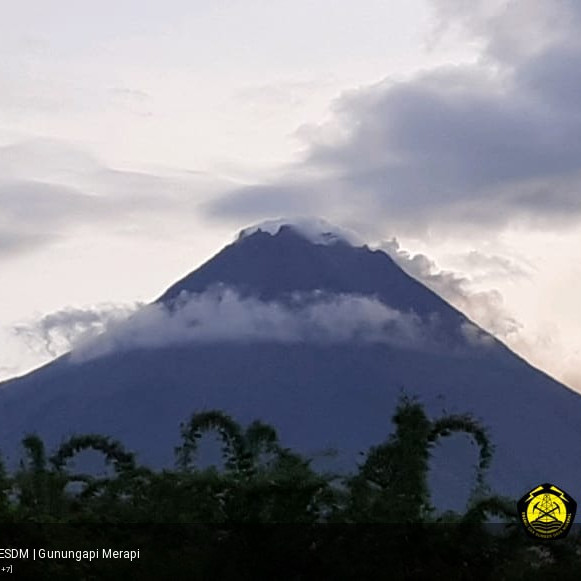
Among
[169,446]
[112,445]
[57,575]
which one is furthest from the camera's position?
[169,446]

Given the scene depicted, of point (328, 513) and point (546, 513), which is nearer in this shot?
point (546, 513)

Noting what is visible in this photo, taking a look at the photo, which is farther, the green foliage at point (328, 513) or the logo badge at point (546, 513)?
the green foliage at point (328, 513)

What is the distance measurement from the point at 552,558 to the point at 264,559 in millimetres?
4009

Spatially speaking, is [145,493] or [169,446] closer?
[145,493]

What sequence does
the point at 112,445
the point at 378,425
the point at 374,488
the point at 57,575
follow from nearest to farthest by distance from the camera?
the point at 57,575, the point at 374,488, the point at 112,445, the point at 378,425

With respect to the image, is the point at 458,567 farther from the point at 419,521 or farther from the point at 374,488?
the point at 374,488

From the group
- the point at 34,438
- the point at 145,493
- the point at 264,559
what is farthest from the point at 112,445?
the point at 264,559

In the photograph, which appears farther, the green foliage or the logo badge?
the green foliage

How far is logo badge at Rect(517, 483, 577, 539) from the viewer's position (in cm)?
1838

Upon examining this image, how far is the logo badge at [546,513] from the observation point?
60.3 ft

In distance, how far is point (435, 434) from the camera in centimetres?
2327

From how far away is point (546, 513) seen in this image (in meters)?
19.4

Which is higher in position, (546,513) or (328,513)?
(328,513)

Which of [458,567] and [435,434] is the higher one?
[435,434]
